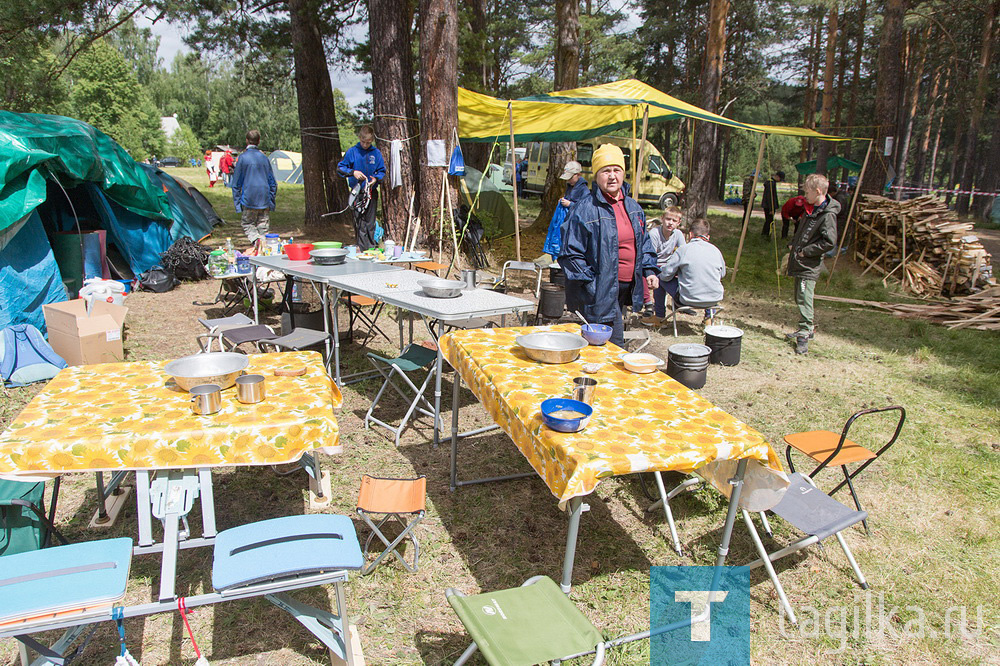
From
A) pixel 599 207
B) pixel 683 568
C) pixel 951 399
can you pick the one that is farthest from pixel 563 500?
pixel 951 399

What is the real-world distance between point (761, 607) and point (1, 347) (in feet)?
18.2

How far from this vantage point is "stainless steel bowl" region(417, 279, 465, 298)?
13.3ft

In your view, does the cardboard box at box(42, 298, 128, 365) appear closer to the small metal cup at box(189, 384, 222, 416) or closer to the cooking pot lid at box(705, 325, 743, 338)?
the small metal cup at box(189, 384, 222, 416)

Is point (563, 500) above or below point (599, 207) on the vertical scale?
below

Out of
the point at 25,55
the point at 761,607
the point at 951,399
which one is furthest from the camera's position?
the point at 25,55

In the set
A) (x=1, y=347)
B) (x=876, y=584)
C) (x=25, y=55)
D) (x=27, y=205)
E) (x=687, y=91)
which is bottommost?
(x=876, y=584)

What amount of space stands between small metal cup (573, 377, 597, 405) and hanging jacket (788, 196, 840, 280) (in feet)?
14.0

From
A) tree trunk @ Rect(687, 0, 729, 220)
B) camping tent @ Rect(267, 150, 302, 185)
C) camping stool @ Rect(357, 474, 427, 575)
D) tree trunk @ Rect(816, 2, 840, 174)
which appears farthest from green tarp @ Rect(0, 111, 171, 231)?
camping tent @ Rect(267, 150, 302, 185)

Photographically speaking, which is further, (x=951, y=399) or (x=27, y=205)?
(x=27, y=205)

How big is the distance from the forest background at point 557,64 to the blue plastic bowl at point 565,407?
6565 mm

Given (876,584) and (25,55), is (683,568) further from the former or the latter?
(25,55)

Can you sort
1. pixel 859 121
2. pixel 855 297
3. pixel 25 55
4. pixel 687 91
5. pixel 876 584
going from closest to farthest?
pixel 876 584 < pixel 855 297 < pixel 25 55 < pixel 687 91 < pixel 859 121

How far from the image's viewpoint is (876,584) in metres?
2.89

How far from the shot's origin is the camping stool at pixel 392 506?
2809 millimetres
